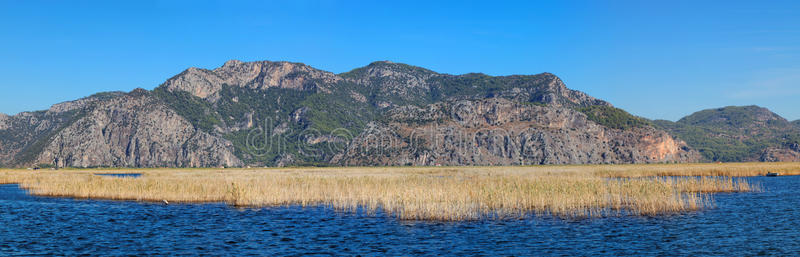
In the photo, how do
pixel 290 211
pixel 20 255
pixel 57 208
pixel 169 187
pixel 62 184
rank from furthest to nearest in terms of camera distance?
pixel 62 184, pixel 169 187, pixel 57 208, pixel 290 211, pixel 20 255

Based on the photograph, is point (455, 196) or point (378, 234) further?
point (455, 196)

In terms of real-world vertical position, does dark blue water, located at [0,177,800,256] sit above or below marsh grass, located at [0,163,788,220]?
below

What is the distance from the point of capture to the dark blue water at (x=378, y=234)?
24.0 metres

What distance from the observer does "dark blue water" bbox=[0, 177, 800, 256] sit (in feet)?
78.6

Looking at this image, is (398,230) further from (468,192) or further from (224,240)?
(468,192)

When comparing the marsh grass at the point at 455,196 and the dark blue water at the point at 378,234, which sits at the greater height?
the marsh grass at the point at 455,196

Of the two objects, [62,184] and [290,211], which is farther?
[62,184]

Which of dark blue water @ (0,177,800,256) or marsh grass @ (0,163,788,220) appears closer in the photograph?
dark blue water @ (0,177,800,256)

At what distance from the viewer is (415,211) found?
3475 centimetres

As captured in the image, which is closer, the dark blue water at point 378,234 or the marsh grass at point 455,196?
the dark blue water at point 378,234

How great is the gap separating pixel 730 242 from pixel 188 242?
24.5 metres

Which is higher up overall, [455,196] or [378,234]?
[455,196]

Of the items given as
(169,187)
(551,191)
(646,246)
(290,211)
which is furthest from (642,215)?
(169,187)

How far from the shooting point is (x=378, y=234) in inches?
1120
